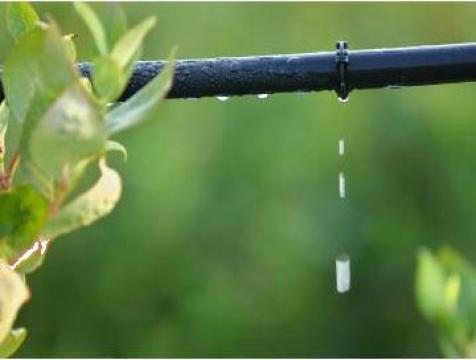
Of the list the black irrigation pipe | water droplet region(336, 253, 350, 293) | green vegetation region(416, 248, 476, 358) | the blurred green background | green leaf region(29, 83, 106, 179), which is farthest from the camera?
the blurred green background

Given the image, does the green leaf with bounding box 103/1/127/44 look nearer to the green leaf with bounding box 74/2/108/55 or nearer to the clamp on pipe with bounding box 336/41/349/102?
the green leaf with bounding box 74/2/108/55

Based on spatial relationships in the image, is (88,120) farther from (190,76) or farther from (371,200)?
(371,200)

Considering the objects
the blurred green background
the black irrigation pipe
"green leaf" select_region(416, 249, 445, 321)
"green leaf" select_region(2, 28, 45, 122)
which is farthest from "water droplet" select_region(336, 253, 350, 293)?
the blurred green background

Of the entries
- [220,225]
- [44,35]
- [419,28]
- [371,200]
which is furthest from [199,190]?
[44,35]

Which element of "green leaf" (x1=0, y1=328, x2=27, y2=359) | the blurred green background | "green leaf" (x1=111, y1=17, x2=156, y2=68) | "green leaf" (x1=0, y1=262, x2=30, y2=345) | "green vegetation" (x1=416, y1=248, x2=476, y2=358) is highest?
"green leaf" (x1=111, y1=17, x2=156, y2=68)

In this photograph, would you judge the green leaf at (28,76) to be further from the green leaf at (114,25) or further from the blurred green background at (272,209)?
the blurred green background at (272,209)

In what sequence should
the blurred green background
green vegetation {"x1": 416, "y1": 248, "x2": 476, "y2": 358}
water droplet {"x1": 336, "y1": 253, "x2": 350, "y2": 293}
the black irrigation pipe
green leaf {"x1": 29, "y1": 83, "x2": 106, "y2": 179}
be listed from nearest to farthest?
green leaf {"x1": 29, "y1": 83, "x2": 106, "y2": 179} → green vegetation {"x1": 416, "y1": 248, "x2": 476, "y2": 358} → the black irrigation pipe → water droplet {"x1": 336, "y1": 253, "x2": 350, "y2": 293} → the blurred green background

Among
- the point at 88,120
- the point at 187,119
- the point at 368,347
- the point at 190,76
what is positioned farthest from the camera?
the point at 368,347
